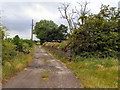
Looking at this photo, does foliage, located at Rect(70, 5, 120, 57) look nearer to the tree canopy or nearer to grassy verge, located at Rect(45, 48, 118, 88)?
the tree canopy

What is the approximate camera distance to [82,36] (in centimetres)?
1084

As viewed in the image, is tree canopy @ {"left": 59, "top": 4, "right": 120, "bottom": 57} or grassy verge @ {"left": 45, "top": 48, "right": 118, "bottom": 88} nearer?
grassy verge @ {"left": 45, "top": 48, "right": 118, "bottom": 88}

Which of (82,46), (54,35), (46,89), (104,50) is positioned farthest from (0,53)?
(54,35)

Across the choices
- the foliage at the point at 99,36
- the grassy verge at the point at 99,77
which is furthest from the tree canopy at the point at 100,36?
the grassy verge at the point at 99,77

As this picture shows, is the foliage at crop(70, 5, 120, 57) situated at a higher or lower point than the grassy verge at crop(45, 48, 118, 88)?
→ higher

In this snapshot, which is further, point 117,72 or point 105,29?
point 105,29

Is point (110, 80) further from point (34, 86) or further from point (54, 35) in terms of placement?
point (54, 35)

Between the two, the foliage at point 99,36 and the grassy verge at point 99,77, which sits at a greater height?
the foliage at point 99,36

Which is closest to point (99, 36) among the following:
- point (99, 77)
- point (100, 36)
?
point (100, 36)

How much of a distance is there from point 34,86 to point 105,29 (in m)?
8.58

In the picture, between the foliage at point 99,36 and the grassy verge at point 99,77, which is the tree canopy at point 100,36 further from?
the grassy verge at point 99,77

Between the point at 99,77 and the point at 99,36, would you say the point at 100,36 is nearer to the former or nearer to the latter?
the point at 99,36

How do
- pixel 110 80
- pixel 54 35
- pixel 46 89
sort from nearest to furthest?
pixel 46 89 → pixel 110 80 → pixel 54 35

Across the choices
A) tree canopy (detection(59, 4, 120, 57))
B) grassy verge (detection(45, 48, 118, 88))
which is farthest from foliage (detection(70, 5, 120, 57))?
grassy verge (detection(45, 48, 118, 88))
